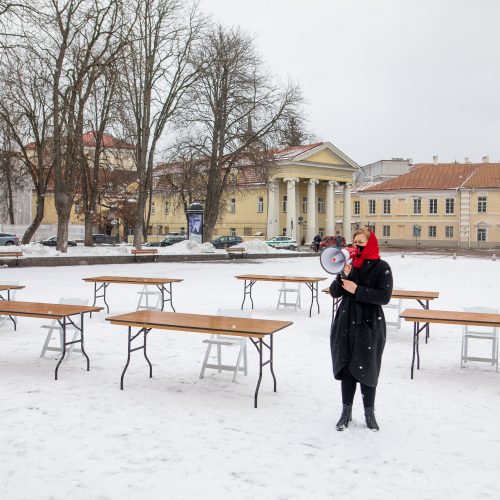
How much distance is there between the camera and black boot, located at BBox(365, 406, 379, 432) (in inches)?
209

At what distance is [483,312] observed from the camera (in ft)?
26.9

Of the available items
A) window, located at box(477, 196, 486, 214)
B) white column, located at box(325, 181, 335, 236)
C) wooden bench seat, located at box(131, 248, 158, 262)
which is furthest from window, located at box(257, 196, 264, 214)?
wooden bench seat, located at box(131, 248, 158, 262)

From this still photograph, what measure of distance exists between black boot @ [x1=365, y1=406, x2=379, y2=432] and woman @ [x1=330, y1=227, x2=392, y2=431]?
0.15 m

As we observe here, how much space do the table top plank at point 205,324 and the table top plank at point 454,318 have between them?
71.6 inches

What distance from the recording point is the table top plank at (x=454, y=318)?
6.94 metres

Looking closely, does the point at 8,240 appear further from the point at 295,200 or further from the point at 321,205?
the point at 321,205

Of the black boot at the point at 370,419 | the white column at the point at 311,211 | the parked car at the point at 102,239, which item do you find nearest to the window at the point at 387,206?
the white column at the point at 311,211

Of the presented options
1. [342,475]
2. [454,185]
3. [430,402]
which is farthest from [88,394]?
[454,185]

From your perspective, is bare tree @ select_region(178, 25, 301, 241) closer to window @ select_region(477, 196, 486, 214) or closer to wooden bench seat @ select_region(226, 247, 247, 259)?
wooden bench seat @ select_region(226, 247, 247, 259)

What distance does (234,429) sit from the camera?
17.5ft

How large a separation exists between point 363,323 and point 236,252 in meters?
28.7

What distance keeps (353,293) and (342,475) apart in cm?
148

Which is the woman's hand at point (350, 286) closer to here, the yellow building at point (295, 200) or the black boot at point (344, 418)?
the black boot at point (344, 418)

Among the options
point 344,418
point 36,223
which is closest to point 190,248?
point 36,223
